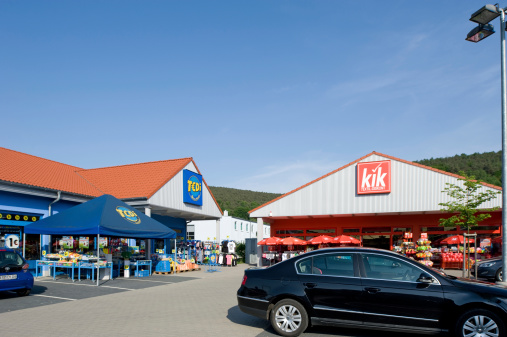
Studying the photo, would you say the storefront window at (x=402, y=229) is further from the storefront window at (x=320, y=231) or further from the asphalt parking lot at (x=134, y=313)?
the asphalt parking lot at (x=134, y=313)

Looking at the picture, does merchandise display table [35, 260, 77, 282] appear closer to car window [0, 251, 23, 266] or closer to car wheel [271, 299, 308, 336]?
car window [0, 251, 23, 266]

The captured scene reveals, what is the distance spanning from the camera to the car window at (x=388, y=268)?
6852 millimetres

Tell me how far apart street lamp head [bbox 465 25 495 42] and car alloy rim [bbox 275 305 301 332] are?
8435mm

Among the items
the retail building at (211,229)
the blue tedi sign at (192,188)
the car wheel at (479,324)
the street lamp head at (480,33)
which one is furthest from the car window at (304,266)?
the retail building at (211,229)

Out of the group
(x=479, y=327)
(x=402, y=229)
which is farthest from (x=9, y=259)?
(x=402, y=229)

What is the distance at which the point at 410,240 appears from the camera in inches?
1059

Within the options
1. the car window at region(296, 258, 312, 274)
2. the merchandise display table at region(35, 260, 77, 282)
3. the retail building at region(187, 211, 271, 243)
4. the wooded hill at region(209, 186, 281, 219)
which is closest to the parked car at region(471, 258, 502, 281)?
the car window at region(296, 258, 312, 274)

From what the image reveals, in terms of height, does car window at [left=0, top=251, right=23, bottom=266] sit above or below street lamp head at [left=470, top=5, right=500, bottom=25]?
below

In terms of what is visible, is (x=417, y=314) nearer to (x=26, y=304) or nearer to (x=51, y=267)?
(x=26, y=304)

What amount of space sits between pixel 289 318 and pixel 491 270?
13.8 metres

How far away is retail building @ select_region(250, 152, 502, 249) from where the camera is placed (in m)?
24.2

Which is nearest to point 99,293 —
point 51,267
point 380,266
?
point 51,267

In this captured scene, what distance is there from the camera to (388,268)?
699 centimetres

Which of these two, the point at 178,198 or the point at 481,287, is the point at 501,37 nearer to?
the point at 481,287
